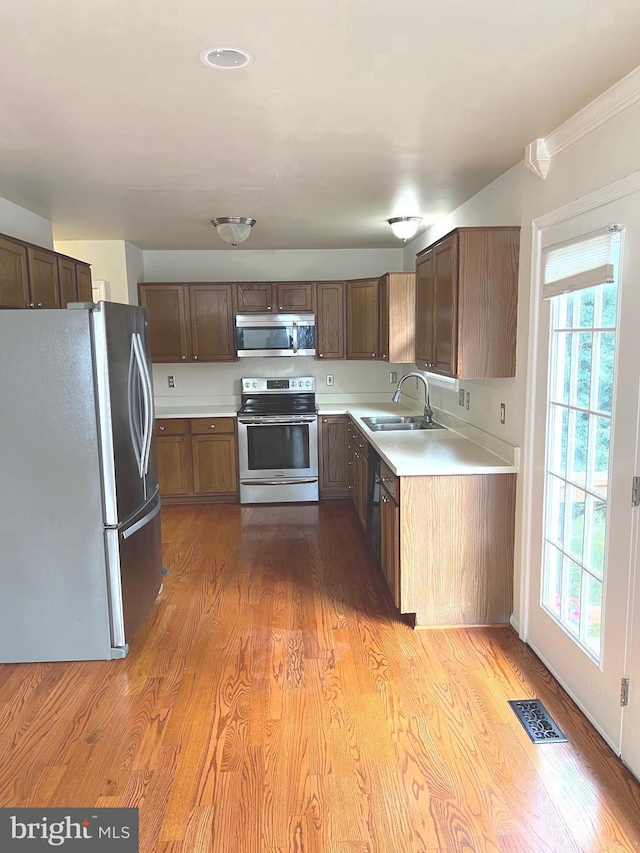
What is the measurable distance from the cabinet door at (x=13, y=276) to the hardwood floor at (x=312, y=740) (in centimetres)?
185

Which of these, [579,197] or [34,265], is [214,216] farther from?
Result: [579,197]

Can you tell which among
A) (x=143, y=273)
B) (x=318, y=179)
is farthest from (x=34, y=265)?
(x=143, y=273)

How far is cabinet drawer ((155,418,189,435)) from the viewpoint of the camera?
545 cm

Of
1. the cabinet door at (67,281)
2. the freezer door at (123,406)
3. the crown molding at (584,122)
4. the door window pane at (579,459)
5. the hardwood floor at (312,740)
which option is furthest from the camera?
the cabinet door at (67,281)

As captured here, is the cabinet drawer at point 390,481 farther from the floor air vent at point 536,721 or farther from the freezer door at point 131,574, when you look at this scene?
the freezer door at point 131,574

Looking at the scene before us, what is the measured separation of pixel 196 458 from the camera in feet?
18.2

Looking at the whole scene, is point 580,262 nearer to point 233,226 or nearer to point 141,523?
point 141,523

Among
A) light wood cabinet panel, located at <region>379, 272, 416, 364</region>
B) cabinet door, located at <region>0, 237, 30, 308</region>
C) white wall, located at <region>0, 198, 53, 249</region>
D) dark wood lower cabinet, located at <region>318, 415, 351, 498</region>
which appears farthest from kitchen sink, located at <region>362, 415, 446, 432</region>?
white wall, located at <region>0, 198, 53, 249</region>

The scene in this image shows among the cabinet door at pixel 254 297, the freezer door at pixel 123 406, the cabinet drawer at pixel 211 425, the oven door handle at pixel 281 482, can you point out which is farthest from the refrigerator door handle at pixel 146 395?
the cabinet door at pixel 254 297

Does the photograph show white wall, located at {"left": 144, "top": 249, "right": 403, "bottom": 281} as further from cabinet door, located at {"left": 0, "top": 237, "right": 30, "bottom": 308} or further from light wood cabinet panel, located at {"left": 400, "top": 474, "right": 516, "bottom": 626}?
light wood cabinet panel, located at {"left": 400, "top": 474, "right": 516, "bottom": 626}

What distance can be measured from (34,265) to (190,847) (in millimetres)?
2969

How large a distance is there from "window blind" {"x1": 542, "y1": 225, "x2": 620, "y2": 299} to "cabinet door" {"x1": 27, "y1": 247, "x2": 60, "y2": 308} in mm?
2701

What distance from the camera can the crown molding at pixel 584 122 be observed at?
6.50ft

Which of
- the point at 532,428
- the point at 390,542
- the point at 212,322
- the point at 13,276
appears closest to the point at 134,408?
the point at 13,276
